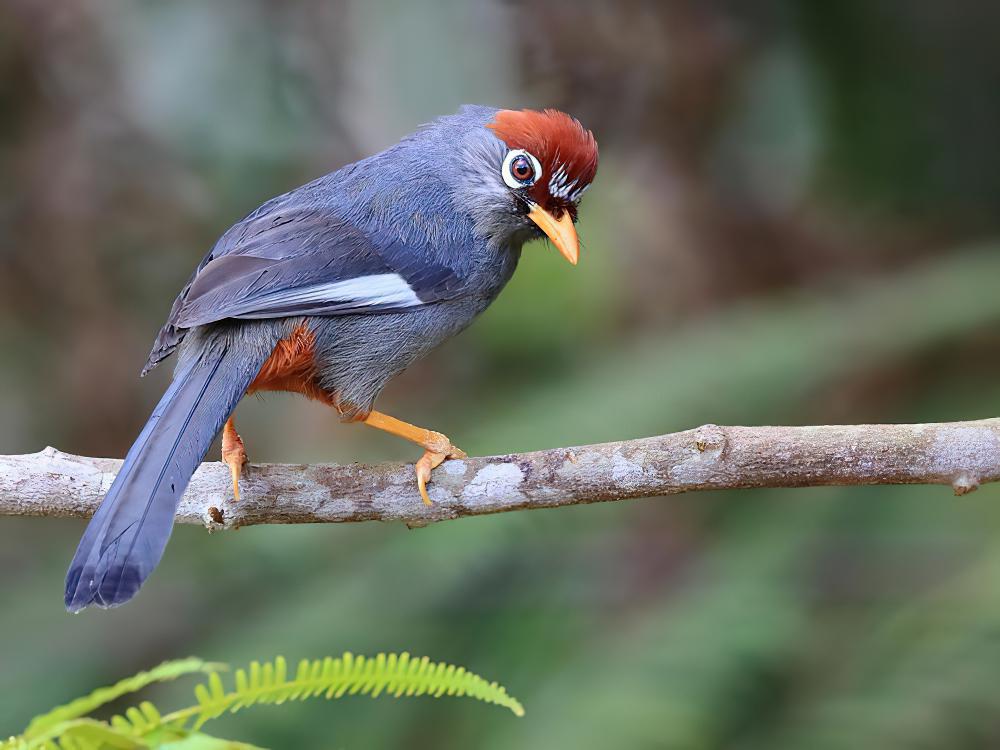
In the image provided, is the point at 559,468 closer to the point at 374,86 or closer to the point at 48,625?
the point at 374,86

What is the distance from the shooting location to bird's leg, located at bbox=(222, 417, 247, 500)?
293 centimetres

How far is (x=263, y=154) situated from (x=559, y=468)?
9.46 ft

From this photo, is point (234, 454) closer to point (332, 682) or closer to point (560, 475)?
point (560, 475)

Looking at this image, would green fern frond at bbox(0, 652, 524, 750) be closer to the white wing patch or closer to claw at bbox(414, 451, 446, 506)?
claw at bbox(414, 451, 446, 506)

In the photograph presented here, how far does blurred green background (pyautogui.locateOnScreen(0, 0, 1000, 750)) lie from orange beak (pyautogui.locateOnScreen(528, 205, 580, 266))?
102cm

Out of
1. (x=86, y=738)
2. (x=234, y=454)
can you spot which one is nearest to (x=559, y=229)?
(x=234, y=454)

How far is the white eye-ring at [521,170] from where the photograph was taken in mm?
3377

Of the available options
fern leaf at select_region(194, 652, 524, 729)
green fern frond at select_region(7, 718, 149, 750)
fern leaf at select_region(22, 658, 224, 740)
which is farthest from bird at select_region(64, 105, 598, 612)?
green fern frond at select_region(7, 718, 149, 750)

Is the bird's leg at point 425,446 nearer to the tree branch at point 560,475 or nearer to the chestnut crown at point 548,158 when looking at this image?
the tree branch at point 560,475

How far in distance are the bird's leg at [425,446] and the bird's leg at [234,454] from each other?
0.40 metres

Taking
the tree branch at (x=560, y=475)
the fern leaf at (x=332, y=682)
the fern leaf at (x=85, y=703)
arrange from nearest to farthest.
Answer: the fern leaf at (x=85, y=703)
the fern leaf at (x=332, y=682)
the tree branch at (x=560, y=475)

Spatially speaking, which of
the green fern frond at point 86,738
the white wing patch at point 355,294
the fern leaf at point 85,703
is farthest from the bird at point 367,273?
the green fern frond at point 86,738

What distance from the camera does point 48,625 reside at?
5.03 meters

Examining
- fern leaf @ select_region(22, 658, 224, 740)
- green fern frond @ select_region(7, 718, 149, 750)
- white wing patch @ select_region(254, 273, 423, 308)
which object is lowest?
green fern frond @ select_region(7, 718, 149, 750)
